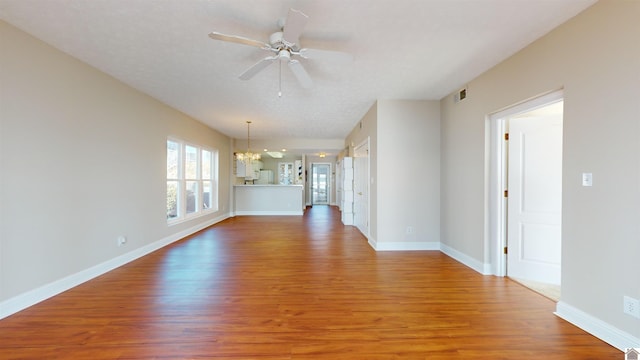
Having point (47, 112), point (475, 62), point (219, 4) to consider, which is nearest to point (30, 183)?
point (47, 112)

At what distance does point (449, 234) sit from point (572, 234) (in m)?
2.08

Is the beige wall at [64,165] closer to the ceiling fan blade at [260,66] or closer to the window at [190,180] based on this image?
the window at [190,180]

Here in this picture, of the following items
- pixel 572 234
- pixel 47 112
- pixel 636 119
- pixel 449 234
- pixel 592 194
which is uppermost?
pixel 47 112

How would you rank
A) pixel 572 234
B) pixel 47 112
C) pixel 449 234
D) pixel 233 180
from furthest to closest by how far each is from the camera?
pixel 233 180, pixel 449 234, pixel 47 112, pixel 572 234

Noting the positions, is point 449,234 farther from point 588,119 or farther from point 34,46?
point 34,46

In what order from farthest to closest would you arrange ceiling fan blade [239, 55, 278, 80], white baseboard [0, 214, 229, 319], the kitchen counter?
the kitchen counter, ceiling fan blade [239, 55, 278, 80], white baseboard [0, 214, 229, 319]

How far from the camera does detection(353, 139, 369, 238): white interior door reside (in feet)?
18.8

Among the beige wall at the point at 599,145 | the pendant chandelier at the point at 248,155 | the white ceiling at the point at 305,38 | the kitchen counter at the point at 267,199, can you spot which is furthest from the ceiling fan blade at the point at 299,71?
the kitchen counter at the point at 267,199

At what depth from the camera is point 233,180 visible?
886cm

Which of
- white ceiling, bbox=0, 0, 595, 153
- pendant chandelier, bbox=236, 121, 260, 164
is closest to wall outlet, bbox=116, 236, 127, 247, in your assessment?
white ceiling, bbox=0, 0, 595, 153

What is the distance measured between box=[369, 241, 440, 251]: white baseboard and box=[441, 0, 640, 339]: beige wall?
2.23 metres

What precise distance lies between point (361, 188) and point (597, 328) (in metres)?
4.58

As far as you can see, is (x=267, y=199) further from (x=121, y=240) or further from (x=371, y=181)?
(x=121, y=240)

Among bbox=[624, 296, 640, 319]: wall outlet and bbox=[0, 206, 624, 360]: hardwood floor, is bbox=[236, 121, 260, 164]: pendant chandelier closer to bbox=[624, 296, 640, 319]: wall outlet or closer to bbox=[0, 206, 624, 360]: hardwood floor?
bbox=[0, 206, 624, 360]: hardwood floor
